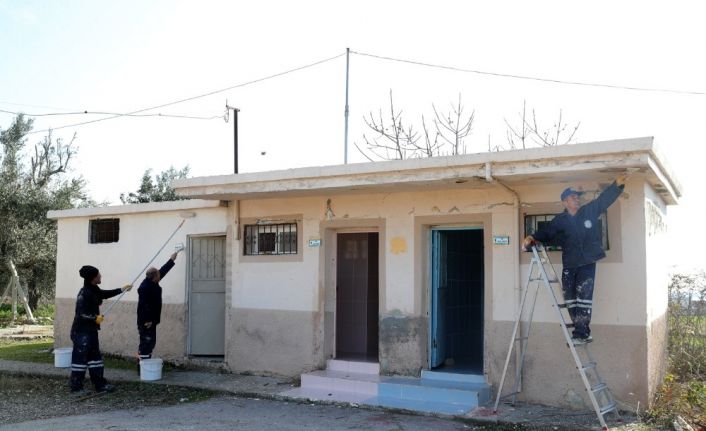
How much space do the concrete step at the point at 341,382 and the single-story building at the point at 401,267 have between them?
0.23 ft

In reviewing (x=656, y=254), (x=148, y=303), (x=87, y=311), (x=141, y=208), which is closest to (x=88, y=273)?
(x=87, y=311)

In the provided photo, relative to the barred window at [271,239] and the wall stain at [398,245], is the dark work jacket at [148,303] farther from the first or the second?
the wall stain at [398,245]

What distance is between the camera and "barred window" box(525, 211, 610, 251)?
25.2ft

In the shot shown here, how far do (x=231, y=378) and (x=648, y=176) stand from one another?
659 centimetres

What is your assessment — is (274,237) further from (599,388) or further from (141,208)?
(599,388)

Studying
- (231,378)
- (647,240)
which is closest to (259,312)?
(231,378)

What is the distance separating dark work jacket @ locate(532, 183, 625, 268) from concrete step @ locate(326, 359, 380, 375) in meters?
3.30

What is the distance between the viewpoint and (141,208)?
12.0 metres

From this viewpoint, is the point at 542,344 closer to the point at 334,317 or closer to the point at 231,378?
the point at 334,317

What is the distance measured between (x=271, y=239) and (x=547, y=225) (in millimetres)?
4503

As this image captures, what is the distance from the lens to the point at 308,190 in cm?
912

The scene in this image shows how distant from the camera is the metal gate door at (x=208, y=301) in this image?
11289 millimetres

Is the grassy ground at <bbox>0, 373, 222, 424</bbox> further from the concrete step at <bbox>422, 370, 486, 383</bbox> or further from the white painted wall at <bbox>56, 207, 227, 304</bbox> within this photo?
the concrete step at <bbox>422, 370, 486, 383</bbox>

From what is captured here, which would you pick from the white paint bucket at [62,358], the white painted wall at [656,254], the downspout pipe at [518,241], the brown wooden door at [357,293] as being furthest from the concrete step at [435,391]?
the white paint bucket at [62,358]
